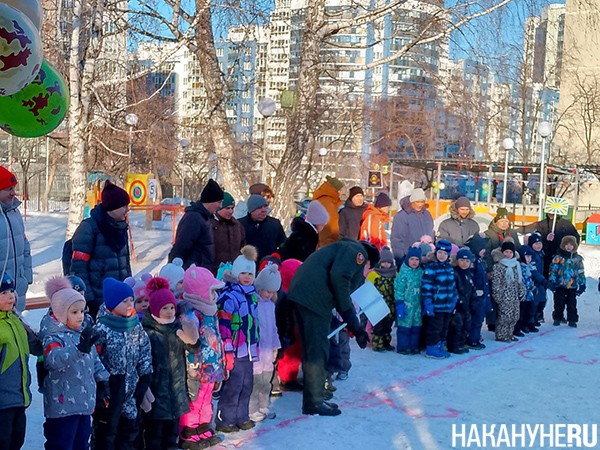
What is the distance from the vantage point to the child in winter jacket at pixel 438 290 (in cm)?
805

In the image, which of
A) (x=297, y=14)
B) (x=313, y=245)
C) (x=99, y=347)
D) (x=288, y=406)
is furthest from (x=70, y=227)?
(x=99, y=347)

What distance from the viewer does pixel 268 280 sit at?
19.1 ft

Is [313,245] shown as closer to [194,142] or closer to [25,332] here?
[25,332]

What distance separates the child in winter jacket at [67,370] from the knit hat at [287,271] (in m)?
2.73

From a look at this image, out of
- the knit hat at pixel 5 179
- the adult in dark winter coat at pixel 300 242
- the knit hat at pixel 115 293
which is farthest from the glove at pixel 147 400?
the adult in dark winter coat at pixel 300 242

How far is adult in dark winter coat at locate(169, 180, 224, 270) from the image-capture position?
6.57m

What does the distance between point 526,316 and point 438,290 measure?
2807 millimetres

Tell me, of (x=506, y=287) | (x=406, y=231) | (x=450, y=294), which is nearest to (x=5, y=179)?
(x=450, y=294)

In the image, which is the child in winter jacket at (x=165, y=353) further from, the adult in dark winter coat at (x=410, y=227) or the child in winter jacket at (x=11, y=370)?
the adult in dark winter coat at (x=410, y=227)

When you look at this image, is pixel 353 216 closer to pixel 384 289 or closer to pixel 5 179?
pixel 384 289

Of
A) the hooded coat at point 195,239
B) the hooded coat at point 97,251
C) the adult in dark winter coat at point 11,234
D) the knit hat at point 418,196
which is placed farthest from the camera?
the knit hat at point 418,196

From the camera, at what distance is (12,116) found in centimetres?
433

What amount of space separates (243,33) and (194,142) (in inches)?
1423

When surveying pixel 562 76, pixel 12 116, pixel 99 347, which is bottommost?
pixel 99 347
